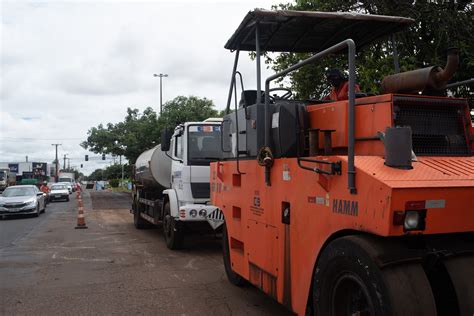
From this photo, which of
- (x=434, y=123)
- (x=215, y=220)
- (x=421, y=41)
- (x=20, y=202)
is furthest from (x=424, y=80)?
(x=20, y=202)

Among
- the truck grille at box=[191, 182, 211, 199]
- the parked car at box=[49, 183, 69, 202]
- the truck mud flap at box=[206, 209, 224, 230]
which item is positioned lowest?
the parked car at box=[49, 183, 69, 202]

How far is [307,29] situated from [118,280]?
4666 mm

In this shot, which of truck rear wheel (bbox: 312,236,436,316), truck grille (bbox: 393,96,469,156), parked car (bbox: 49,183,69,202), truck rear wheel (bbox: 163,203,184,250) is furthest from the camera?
parked car (bbox: 49,183,69,202)

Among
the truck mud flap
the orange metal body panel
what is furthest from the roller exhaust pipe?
the truck mud flap

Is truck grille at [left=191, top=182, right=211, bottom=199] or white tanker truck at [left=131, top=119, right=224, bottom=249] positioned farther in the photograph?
truck grille at [left=191, top=182, right=211, bottom=199]

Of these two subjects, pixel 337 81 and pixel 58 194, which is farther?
pixel 58 194

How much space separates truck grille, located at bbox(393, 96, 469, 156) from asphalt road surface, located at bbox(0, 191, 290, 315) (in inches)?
104

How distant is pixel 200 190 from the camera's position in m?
10.0

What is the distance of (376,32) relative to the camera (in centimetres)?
580

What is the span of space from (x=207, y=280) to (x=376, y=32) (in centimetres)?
429

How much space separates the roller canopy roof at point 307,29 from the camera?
5.25 meters

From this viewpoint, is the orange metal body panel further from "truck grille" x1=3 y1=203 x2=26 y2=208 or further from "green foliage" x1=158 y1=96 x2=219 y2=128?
"green foliage" x1=158 y1=96 x2=219 y2=128

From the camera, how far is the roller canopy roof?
525 centimetres

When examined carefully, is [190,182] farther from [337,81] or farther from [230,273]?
[337,81]
